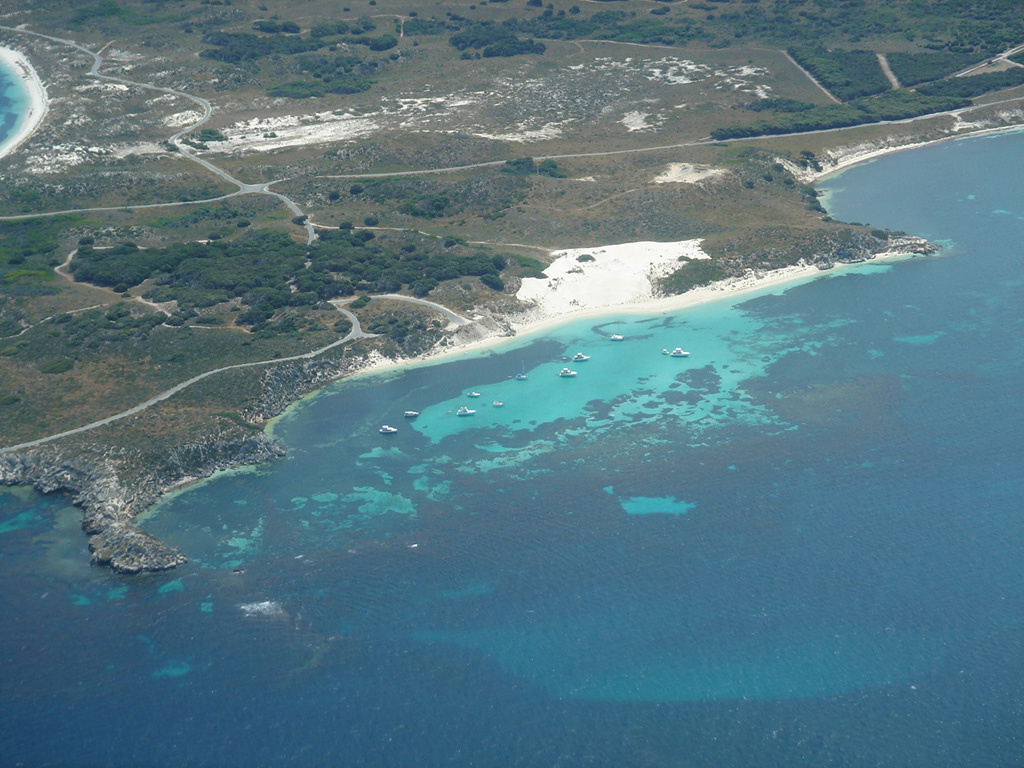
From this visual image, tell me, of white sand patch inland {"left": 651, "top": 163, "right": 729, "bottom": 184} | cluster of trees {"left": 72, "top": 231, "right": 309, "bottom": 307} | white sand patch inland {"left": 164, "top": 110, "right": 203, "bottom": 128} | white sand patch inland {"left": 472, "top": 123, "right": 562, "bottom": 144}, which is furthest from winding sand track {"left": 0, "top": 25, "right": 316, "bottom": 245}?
white sand patch inland {"left": 651, "top": 163, "right": 729, "bottom": 184}

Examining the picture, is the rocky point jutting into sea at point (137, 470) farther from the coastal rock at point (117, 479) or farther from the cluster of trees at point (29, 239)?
the cluster of trees at point (29, 239)

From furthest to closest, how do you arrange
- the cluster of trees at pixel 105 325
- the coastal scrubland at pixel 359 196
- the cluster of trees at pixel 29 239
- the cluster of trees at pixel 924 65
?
the cluster of trees at pixel 924 65 < the cluster of trees at pixel 29 239 < the cluster of trees at pixel 105 325 < the coastal scrubland at pixel 359 196

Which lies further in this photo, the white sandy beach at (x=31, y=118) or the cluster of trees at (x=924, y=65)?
the cluster of trees at (x=924, y=65)

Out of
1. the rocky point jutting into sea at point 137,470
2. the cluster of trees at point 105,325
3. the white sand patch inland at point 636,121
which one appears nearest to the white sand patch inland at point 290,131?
the white sand patch inland at point 636,121

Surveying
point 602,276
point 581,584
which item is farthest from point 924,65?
point 581,584

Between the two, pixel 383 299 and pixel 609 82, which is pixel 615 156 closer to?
pixel 609 82

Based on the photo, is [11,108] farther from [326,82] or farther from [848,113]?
[848,113]

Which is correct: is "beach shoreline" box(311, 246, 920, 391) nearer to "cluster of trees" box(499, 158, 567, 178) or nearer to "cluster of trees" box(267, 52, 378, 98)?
"cluster of trees" box(499, 158, 567, 178)
